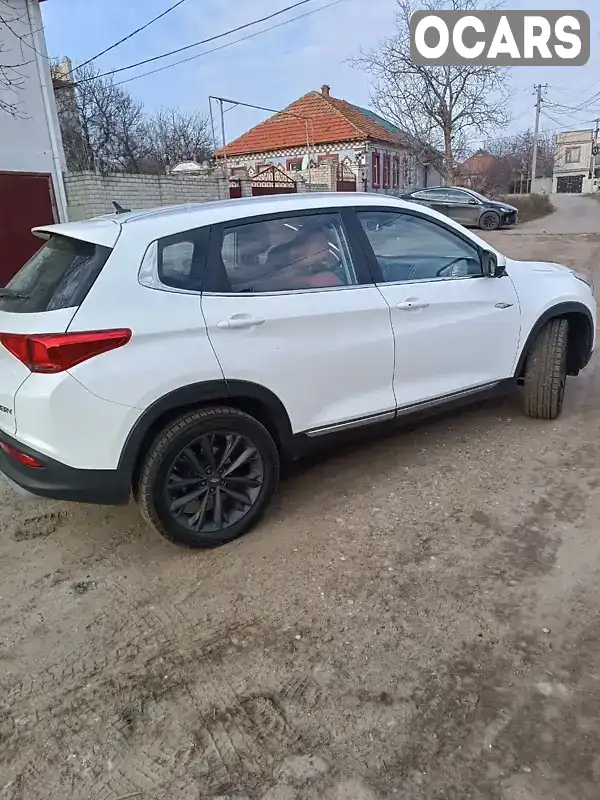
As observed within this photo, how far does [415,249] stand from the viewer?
3814 mm

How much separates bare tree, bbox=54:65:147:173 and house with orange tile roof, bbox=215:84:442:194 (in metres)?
4.75

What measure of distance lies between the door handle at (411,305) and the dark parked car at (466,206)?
1836 centimetres

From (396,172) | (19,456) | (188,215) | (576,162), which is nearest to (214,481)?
(19,456)

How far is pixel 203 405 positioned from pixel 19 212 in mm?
8360

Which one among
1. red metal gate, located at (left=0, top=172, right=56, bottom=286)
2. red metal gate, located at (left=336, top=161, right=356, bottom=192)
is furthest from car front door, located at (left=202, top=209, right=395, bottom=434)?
red metal gate, located at (left=336, top=161, right=356, bottom=192)

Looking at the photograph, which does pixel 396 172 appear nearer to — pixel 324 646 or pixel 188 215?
pixel 188 215

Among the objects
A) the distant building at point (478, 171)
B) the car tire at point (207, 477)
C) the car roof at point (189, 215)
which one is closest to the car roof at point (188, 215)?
the car roof at point (189, 215)

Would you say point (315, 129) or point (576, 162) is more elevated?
point (315, 129)

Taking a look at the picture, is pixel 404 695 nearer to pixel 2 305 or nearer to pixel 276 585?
pixel 276 585

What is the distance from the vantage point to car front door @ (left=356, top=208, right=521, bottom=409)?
3570 millimetres

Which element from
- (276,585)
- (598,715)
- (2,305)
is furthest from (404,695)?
(2,305)

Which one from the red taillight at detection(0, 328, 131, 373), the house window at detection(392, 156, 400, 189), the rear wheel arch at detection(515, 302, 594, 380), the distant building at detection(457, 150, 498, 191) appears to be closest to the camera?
the red taillight at detection(0, 328, 131, 373)

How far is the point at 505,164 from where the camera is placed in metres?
52.8

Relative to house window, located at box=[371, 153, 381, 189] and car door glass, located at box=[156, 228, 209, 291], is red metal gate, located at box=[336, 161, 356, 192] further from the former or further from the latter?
car door glass, located at box=[156, 228, 209, 291]
